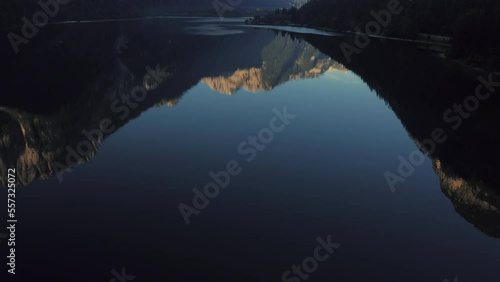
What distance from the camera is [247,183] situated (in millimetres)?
38625

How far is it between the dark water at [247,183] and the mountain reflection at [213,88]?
0.40 metres

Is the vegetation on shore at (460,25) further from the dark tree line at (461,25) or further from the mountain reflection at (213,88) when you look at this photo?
the mountain reflection at (213,88)

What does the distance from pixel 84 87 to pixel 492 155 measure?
238ft

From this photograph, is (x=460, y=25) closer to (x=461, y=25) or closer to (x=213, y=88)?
(x=461, y=25)

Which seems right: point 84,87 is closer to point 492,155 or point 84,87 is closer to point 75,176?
point 75,176

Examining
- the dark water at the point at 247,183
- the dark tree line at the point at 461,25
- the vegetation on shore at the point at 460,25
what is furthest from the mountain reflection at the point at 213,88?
the dark tree line at the point at 461,25

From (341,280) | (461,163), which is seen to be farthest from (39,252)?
(461,163)

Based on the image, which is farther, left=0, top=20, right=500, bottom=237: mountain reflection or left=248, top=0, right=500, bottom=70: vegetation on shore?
left=248, top=0, right=500, bottom=70: vegetation on shore

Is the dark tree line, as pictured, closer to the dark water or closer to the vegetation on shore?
the vegetation on shore

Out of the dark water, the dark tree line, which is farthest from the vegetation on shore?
the dark water

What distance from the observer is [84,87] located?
3270 inches

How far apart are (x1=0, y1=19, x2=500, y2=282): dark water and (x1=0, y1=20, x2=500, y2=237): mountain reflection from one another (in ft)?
1.32

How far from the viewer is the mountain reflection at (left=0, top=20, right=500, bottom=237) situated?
42938 mm

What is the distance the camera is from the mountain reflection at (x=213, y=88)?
4294 cm
